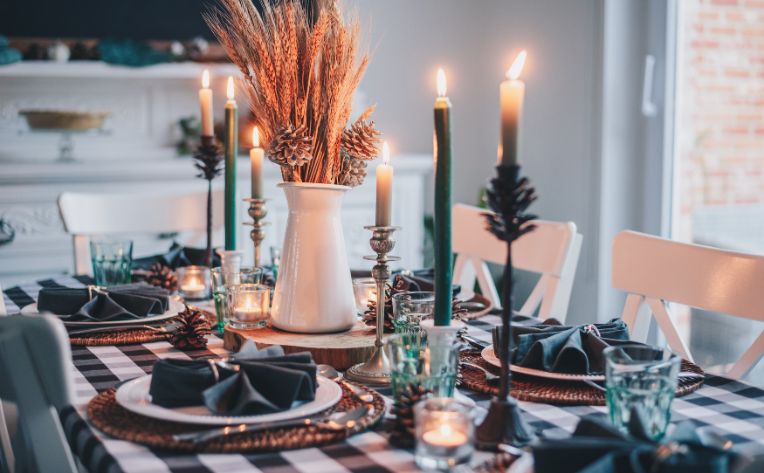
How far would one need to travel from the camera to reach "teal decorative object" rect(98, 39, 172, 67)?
3.49 meters

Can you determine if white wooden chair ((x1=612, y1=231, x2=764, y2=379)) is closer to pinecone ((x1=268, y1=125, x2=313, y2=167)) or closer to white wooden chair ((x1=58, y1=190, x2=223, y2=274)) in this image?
pinecone ((x1=268, y1=125, x2=313, y2=167))

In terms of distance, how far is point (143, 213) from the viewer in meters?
2.55

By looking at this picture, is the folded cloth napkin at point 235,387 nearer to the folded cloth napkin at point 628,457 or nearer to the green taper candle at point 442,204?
the green taper candle at point 442,204

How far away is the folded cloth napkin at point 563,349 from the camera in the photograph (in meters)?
1.19

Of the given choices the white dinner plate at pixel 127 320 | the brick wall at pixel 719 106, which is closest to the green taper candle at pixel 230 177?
the white dinner plate at pixel 127 320

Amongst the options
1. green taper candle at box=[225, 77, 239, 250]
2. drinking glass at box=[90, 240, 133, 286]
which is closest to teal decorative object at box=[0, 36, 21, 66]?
drinking glass at box=[90, 240, 133, 286]

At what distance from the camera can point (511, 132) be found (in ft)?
3.07

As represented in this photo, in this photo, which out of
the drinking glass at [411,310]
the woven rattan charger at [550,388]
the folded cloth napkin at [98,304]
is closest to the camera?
the woven rattan charger at [550,388]

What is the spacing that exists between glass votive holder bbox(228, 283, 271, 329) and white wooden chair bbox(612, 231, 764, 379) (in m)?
0.71

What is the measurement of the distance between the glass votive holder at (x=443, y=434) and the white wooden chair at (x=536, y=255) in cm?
90

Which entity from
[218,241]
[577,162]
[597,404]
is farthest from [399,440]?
[577,162]

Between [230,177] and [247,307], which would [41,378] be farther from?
[230,177]

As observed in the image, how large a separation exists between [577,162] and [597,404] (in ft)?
7.80

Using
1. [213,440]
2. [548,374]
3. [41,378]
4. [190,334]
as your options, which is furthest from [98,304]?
[548,374]
